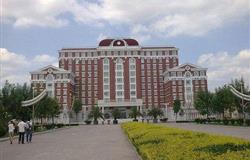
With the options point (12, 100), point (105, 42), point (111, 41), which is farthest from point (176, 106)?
point (12, 100)

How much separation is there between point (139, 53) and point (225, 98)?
240 ft

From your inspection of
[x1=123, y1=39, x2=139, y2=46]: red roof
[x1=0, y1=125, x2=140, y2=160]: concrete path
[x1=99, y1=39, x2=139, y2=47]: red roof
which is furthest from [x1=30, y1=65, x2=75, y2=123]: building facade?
[x1=0, y1=125, x2=140, y2=160]: concrete path

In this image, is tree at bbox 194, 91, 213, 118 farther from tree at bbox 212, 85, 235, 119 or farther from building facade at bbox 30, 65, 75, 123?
building facade at bbox 30, 65, 75, 123

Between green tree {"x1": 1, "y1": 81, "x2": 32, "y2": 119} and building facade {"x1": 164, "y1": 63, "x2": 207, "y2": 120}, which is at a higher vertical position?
building facade {"x1": 164, "y1": 63, "x2": 207, "y2": 120}

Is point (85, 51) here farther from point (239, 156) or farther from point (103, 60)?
point (239, 156)

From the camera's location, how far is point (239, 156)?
724cm

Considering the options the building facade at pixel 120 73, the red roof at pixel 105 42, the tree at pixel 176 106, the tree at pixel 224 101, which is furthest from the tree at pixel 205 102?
the red roof at pixel 105 42

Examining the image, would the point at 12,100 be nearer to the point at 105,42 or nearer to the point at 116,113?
the point at 116,113

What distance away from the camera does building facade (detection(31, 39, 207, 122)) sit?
12412 centimetres

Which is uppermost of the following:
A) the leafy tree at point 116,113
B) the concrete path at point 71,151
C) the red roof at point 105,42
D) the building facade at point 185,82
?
the red roof at point 105,42

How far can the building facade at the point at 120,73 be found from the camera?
4887 inches

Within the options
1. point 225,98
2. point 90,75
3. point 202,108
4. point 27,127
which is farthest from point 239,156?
point 90,75

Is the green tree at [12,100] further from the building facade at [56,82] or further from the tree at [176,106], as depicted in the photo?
the building facade at [56,82]

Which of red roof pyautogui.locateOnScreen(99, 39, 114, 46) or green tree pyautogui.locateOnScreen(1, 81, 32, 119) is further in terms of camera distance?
red roof pyautogui.locateOnScreen(99, 39, 114, 46)
